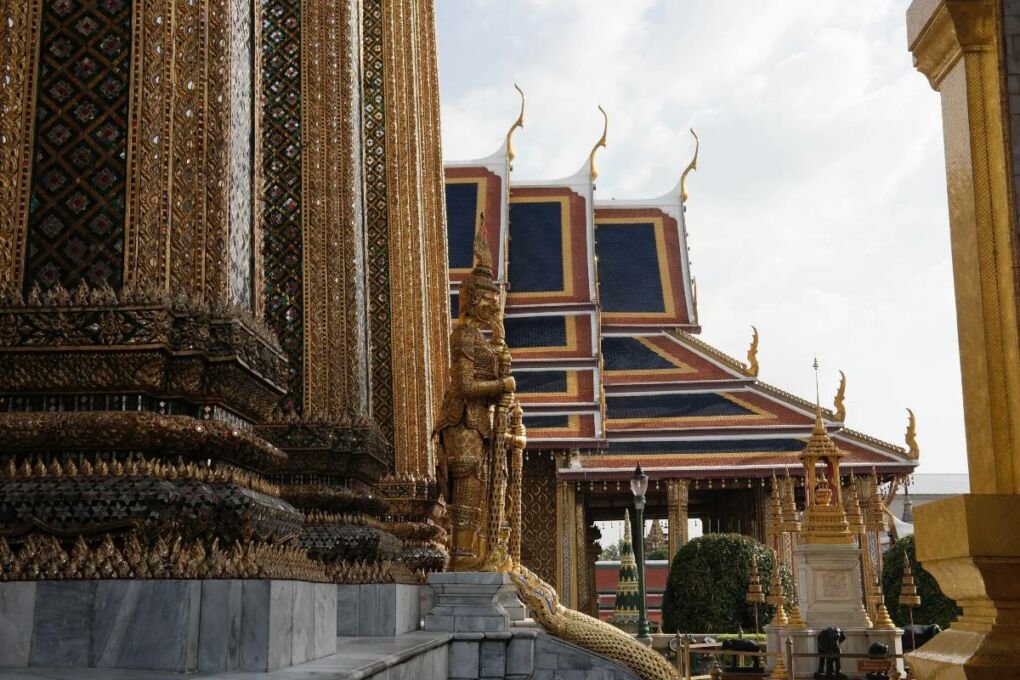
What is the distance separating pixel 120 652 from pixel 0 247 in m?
1.28

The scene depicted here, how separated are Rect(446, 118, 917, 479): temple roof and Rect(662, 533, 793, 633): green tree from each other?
369 centimetres

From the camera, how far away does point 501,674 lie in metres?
6.41

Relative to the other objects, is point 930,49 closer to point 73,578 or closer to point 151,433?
point 151,433

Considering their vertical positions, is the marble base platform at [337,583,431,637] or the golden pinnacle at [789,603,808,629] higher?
the marble base platform at [337,583,431,637]

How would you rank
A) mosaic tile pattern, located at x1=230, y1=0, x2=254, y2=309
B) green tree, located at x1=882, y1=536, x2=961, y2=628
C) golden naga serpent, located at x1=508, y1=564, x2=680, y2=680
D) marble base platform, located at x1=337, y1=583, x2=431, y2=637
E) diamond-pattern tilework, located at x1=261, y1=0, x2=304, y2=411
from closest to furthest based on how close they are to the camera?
mosaic tile pattern, located at x1=230, y1=0, x2=254, y2=309, marble base platform, located at x1=337, y1=583, x2=431, y2=637, diamond-pattern tilework, located at x1=261, y1=0, x2=304, y2=411, golden naga serpent, located at x1=508, y1=564, x2=680, y2=680, green tree, located at x1=882, y1=536, x2=961, y2=628

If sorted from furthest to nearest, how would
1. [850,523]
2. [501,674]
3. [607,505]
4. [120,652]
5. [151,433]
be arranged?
[607,505] < [850,523] < [501,674] < [151,433] < [120,652]

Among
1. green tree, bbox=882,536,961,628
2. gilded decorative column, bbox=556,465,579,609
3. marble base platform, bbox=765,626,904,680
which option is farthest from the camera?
gilded decorative column, bbox=556,465,579,609

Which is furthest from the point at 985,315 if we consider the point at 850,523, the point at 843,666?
the point at 850,523

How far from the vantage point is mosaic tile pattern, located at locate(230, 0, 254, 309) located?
385 cm

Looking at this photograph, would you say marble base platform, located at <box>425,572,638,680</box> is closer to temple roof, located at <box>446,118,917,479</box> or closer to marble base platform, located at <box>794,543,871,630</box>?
marble base platform, located at <box>794,543,871,630</box>

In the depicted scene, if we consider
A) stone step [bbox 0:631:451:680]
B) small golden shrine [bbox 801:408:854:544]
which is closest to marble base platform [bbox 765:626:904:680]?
small golden shrine [bbox 801:408:854:544]

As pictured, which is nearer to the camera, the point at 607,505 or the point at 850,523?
the point at 850,523

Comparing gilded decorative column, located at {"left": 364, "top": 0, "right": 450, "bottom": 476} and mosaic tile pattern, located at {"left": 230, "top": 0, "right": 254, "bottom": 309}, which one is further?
gilded decorative column, located at {"left": 364, "top": 0, "right": 450, "bottom": 476}

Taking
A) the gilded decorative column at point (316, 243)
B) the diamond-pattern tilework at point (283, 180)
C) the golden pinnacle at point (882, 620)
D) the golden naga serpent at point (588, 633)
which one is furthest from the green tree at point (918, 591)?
the diamond-pattern tilework at point (283, 180)
